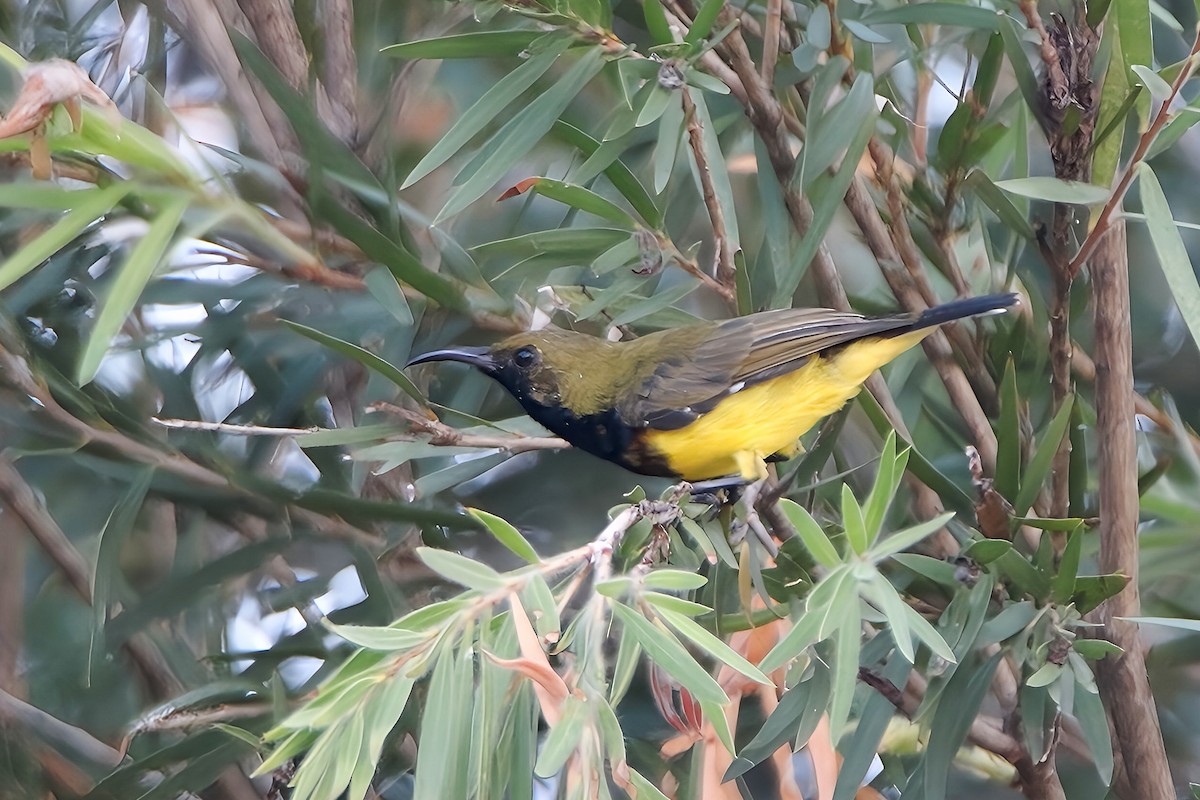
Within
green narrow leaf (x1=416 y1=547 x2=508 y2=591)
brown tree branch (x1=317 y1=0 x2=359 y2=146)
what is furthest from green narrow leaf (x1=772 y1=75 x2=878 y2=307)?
brown tree branch (x1=317 y1=0 x2=359 y2=146)

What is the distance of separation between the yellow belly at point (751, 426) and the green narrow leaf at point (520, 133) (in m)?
0.50

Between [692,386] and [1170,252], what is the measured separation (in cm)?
66

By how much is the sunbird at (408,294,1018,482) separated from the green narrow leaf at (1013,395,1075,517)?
0.87ft

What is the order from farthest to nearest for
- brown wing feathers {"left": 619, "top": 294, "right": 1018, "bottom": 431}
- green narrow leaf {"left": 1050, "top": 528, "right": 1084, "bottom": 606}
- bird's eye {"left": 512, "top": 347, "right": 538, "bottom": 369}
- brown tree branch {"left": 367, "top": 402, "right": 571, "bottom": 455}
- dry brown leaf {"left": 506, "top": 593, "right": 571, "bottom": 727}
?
bird's eye {"left": 512, "top": 347, "right": 538, "bottom": 369}
brown wing feathers {"left": 619, "top": 294, "right": 1018, "bottom": 431}
brown tree branch {"left": 367, "top": 402, "right": 571, "bottom": 455}
green narrow leaf {"left": 1050, "top": 528, "right": 1084, "bottom": 606}
dry brown leaf {"left": 506, "top": 593, "right": 571, "bottom": 727}

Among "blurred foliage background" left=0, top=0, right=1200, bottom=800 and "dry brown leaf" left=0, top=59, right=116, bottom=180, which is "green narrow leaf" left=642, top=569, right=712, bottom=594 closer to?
"blurred foliage background" left=0, top=0, right=1200, bottom=800

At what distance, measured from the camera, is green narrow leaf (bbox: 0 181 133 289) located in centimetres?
87

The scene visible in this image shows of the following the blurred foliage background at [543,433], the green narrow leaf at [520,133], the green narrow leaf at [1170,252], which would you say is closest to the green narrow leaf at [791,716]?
the blurred foliage background at [543,433]

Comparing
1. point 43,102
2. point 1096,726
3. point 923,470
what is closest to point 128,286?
point 43,102

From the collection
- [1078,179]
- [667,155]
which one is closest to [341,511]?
[667,155]

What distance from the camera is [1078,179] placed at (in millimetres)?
1024

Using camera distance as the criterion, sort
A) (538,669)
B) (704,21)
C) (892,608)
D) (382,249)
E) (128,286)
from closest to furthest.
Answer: (538,669), (892,608), (128,286), (704,21), (382,249)

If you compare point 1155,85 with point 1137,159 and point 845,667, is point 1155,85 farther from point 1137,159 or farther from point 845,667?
point 845,667

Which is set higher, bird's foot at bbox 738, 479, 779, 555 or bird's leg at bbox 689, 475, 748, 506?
bird's foot at bbox 738, 479, 779, 555

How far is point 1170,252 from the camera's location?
0.94 metres
